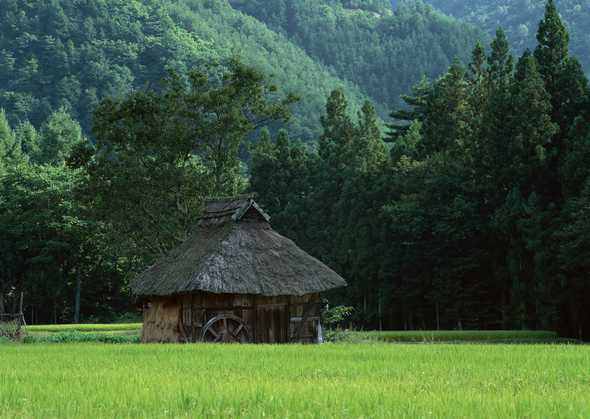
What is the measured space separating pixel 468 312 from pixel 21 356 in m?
35.1

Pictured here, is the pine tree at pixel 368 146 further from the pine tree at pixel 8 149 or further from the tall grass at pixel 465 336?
the pine tree at pixel 8 149

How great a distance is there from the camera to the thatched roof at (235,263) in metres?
34.8

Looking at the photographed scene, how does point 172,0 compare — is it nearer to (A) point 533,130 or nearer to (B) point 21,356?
(A) point 533,130

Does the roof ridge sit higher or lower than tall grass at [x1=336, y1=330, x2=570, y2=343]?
higher

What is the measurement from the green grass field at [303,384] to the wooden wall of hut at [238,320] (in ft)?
42.8

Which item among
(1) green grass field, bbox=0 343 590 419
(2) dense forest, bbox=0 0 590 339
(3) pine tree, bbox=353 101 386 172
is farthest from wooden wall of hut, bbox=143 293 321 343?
(3) pine tree, bbox=353 101 386 172

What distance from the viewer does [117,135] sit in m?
46.5

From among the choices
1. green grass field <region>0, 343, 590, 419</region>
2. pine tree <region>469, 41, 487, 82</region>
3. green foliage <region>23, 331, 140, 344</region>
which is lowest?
green grass field <region>0, 343, 590, 419</region>

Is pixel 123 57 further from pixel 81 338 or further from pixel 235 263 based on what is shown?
pixel 235 263

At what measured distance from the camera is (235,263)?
3575cm

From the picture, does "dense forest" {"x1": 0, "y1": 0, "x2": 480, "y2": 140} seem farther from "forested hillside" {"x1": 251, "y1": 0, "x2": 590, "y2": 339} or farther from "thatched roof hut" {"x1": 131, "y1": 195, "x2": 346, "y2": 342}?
"thatched roof hut" {"x1": 131, "y1": 195, "x2": 346, "y2": 342}

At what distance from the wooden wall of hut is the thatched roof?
74cm

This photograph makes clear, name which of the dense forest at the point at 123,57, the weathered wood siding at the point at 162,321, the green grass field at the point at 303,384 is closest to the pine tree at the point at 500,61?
the weathered wood siding at the point at 162,321

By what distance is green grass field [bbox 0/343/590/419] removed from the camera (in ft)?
34.6
